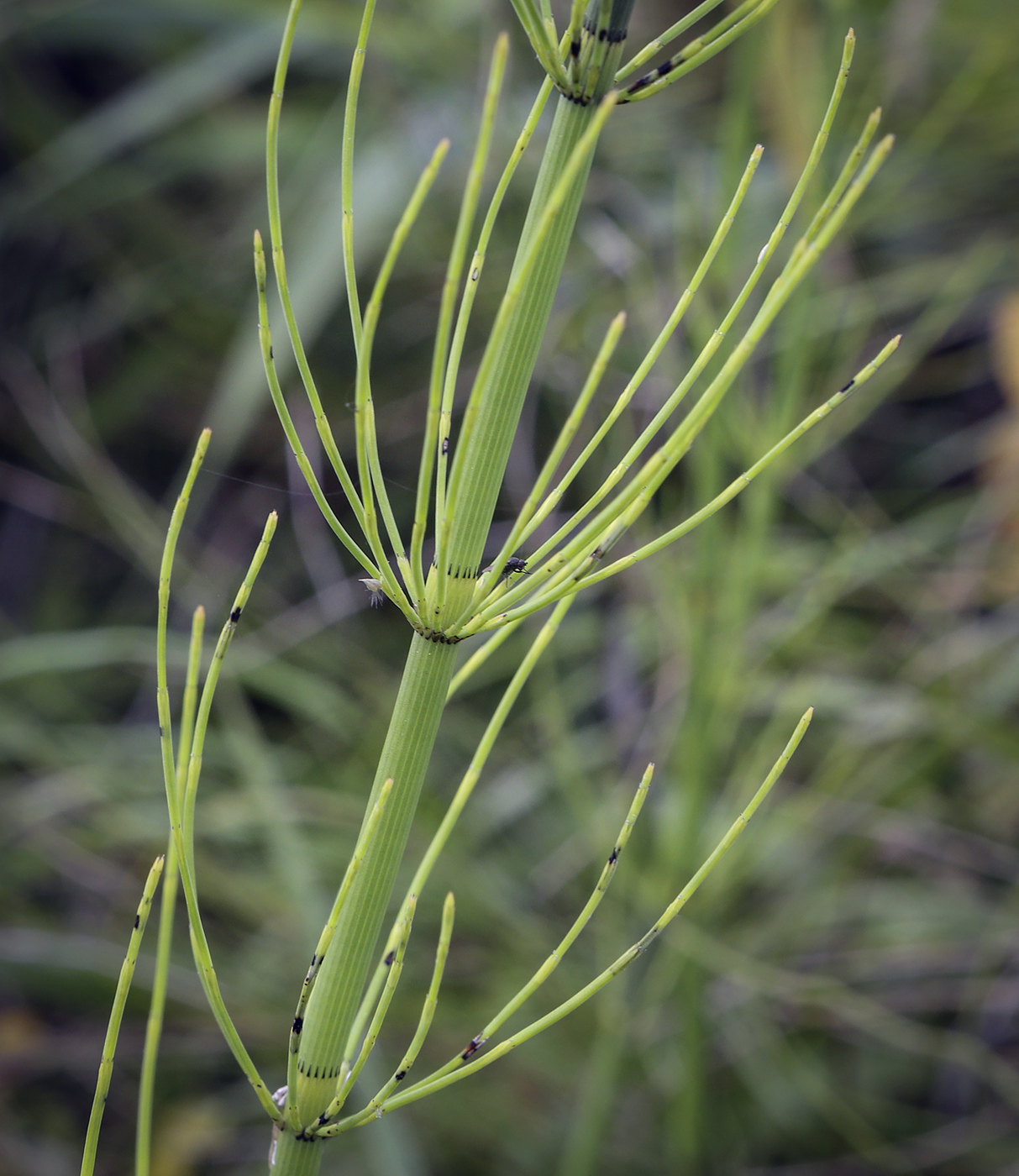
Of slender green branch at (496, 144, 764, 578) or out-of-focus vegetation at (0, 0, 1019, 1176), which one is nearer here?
slender green branch at (496, 144, 764, 578)

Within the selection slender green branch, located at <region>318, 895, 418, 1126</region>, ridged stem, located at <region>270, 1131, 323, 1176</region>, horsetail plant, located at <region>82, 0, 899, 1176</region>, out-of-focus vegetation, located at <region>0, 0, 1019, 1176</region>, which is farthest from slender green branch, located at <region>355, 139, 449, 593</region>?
→ out-of-focus vegetation, located at <region>0, 0, 1019, 1176</region>

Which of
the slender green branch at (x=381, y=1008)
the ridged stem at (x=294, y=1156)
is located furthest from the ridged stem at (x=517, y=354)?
the ridged stem at (x=294, y=1156)

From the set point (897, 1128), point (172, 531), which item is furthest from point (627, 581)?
point (172, 531)

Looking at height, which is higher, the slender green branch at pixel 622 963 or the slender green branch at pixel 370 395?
the slender green branch at pixel 370 395

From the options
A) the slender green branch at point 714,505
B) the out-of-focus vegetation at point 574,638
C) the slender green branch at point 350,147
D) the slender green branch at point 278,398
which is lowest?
the out-of-focus vegetation at point 574,638

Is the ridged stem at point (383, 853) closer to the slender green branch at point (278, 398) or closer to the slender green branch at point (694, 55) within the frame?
the slender green branch at point (278, 398)

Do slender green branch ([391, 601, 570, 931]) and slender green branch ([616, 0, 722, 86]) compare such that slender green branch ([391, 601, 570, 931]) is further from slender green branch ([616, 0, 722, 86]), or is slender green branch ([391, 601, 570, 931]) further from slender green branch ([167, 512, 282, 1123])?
slender green branch ([616, 0, 722, 86])

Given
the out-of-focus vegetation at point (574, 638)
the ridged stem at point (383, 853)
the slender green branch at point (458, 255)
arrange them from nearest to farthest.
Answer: the slender green branch at point (458, 255), the ridged stem at point (383, 853), the out-of-focus vegetation at point (574, 638)
